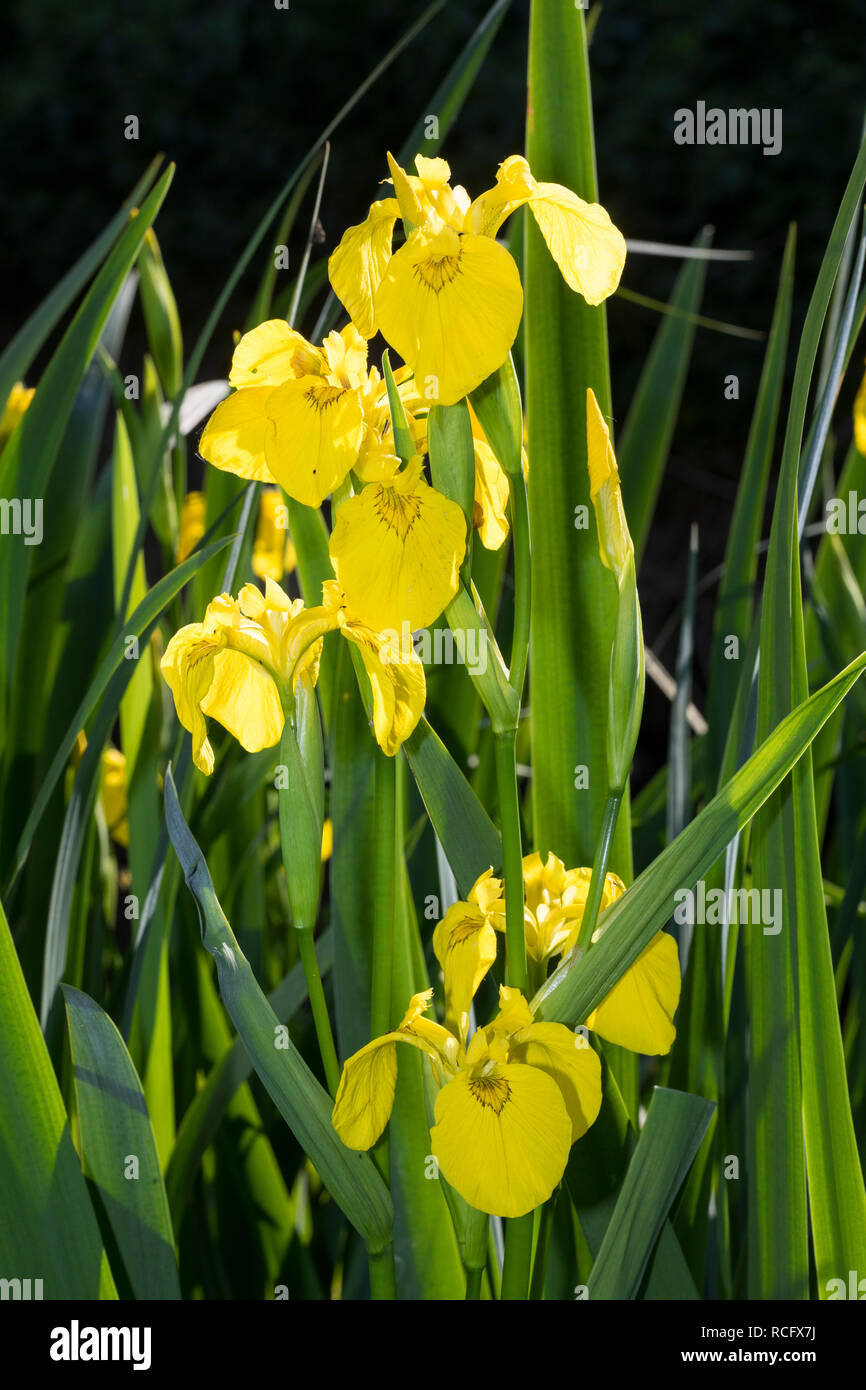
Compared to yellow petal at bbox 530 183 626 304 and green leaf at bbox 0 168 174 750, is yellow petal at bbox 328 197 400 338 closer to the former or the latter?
yellow petal at bbox 530 183 626 304

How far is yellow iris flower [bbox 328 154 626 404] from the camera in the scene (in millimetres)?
349

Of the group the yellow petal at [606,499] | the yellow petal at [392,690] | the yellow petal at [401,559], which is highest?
the yellow petal at [606,499]

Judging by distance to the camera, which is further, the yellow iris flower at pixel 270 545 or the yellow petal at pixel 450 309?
the yellow iris flower at pixel 270 545

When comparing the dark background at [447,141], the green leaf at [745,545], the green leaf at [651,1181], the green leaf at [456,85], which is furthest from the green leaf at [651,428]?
the dark background at [447,141]

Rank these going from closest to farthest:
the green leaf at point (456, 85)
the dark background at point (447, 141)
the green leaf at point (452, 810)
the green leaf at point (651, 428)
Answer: the green leaf at point (452, 810) < the green leaf at point (456, 85) < the green leaf at point (651, 428) < the dark background at point (447, 141)

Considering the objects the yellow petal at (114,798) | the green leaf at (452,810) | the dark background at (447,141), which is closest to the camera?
the green leaf at (452,810)

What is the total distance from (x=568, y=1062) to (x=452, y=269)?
25cm

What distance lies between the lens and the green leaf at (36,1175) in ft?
1.40

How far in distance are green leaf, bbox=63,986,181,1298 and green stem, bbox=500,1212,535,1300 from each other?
0.15 meters

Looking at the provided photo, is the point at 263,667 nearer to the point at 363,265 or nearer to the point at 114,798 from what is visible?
the point at 363,265

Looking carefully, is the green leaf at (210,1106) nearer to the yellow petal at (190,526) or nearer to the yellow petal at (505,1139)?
the yellow petal at (505,1139)

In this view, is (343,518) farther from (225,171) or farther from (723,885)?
(225,171)

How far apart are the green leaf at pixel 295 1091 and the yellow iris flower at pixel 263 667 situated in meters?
0.06

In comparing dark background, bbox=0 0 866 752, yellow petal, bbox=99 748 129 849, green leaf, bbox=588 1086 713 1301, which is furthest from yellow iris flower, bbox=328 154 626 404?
dark background, bbox=0 0 866 752
